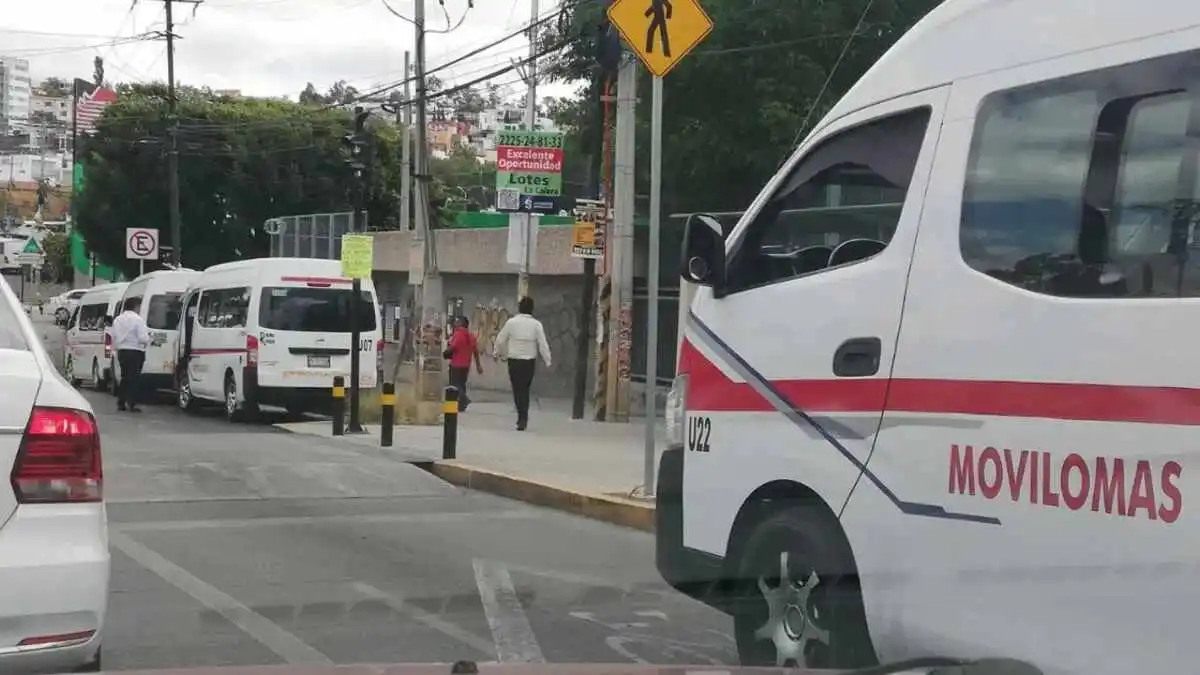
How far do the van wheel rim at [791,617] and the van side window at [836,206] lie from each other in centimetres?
115

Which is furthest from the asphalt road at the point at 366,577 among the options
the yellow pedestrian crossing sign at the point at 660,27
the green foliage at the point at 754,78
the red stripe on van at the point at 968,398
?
the green foliage at the point at 754,78

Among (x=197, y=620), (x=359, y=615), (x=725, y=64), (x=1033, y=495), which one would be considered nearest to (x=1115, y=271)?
(x=1033, y=495)

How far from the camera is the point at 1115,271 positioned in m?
4.00

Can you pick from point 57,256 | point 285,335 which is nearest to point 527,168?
point 285,335

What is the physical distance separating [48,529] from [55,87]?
153582mm

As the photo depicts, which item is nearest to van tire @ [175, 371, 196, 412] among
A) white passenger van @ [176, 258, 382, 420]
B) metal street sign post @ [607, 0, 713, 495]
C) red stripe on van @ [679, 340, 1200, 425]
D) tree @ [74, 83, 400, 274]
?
white passenger van @ [176, 258, 382, 420]

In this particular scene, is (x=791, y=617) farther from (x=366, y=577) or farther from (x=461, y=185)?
(x=461, y=185)

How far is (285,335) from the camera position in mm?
19453

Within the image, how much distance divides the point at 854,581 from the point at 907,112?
1663 millimetres

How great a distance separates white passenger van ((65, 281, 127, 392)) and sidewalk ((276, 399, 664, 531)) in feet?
28.2

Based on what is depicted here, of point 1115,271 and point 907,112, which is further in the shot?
point 907,112

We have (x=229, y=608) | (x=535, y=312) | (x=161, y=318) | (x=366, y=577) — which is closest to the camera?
(x=229, y=608)

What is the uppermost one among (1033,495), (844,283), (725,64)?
(725,64)

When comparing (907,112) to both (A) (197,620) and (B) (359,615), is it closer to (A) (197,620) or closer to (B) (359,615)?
(B) (359,615)
